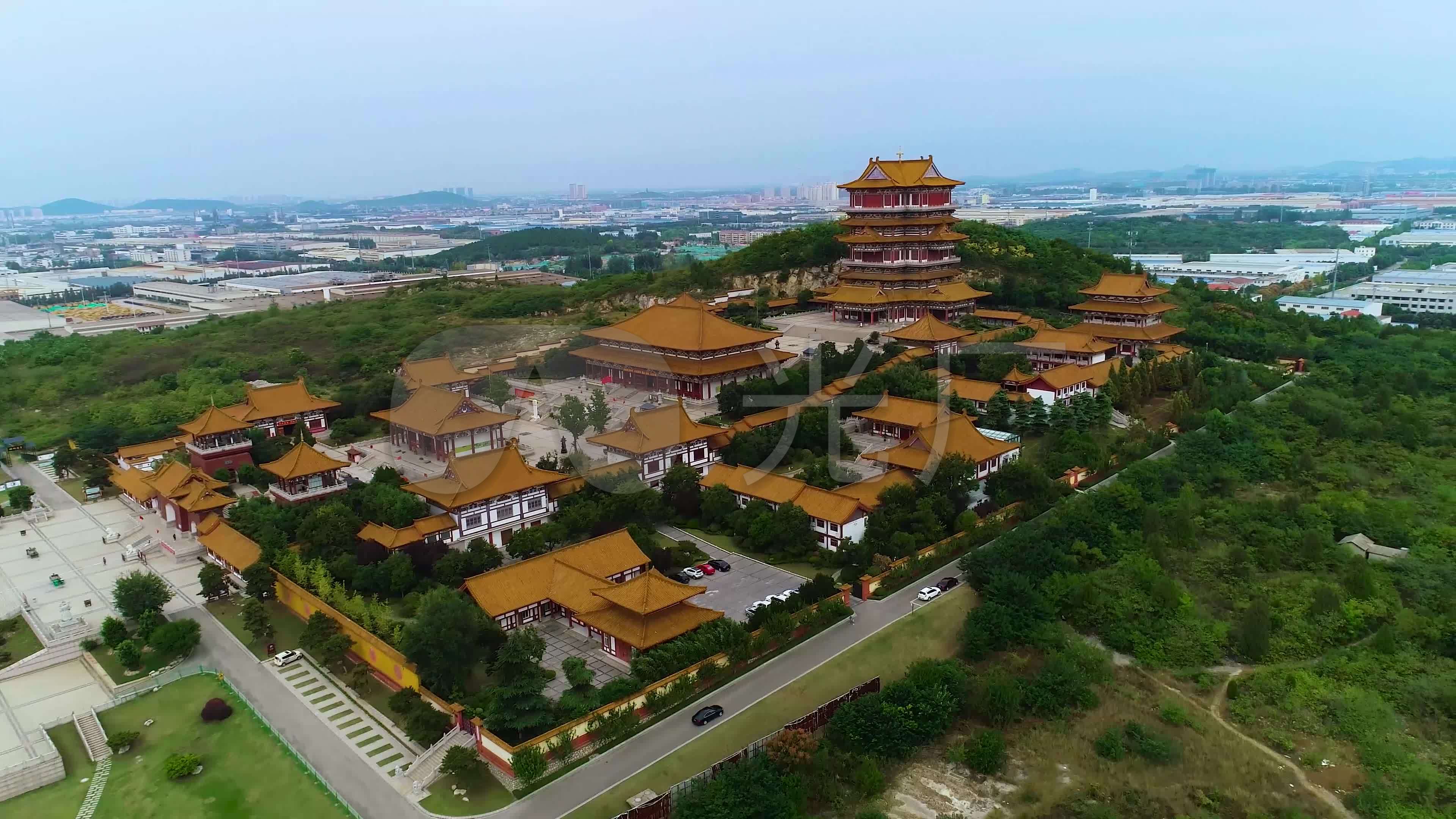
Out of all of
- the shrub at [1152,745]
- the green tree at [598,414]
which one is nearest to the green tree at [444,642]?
the green tree at [598,414]

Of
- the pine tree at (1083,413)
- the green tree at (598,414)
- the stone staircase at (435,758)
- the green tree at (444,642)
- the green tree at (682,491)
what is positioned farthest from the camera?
the pine tree at (1083,413)

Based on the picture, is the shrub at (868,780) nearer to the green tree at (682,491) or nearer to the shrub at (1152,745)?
the shrub at (1152,745)

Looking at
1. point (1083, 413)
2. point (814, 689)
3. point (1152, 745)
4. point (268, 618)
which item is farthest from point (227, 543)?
point (1083, 413)

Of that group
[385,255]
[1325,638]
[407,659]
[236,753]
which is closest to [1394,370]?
[1325,638]

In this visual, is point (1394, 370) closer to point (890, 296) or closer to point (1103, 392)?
point (1103, 392)

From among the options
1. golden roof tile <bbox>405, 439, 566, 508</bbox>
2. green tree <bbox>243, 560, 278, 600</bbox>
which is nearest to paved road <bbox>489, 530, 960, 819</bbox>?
golden roof tile <bbox>405, 439, 566, 508</bbox>

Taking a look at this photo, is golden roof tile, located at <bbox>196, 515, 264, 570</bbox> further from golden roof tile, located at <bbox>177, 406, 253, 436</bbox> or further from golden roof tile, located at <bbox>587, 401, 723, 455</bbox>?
golden roof tile, located at <bbox>587, 401, 723, 455</bbox>
